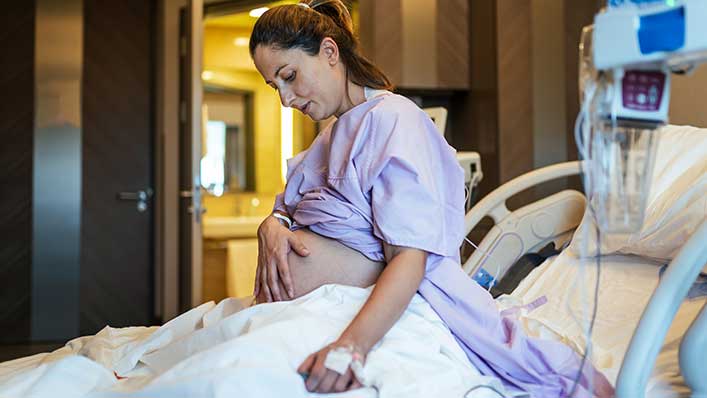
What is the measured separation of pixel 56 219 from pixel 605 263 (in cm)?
356

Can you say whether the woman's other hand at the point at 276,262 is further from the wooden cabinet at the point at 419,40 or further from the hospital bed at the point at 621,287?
the wooden cabinet at the point at 419,40

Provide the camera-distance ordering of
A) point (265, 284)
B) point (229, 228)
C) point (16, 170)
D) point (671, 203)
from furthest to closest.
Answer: point (229, 228), point (16, 170), point (671, 203), point (265, 284)

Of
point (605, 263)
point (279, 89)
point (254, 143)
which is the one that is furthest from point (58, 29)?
point (605, 263)

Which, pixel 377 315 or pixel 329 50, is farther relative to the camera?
pixel 329 50

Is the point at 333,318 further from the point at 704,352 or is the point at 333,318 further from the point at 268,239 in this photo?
the point at 704,352

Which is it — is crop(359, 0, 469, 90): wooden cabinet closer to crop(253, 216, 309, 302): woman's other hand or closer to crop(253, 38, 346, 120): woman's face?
crop(253, 38, 346, 120): woman's face

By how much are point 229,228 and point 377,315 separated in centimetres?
377

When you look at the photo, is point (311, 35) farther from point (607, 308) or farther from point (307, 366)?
point (607, 308)

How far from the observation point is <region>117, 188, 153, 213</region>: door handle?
4637 mm

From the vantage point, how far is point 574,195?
2121 millimetres

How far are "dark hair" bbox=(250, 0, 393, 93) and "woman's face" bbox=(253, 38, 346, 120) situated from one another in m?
0.02

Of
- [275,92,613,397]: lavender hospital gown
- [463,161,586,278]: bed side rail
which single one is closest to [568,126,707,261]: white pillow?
[463,161,586,278]: bed side rail

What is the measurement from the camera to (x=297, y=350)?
1.10 metres

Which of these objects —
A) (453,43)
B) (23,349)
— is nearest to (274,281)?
(453,43)
